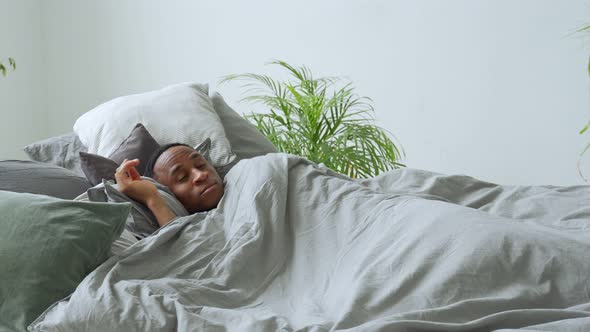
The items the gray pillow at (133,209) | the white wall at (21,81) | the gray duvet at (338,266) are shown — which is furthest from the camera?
the white wall at (21,81)

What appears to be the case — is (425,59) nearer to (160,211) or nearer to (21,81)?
(160,211)

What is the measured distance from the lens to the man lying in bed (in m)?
2.05

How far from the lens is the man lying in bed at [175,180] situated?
6.73 ft

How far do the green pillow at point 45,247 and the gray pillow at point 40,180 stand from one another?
0.36m

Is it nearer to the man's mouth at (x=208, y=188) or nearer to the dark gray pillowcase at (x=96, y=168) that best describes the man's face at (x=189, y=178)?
the man's mouth at (x=208, y=188)

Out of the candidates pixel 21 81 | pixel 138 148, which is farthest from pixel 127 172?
pixel 21 81

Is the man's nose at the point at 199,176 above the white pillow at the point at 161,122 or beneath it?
beneath

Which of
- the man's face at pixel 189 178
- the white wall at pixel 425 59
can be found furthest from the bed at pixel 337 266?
the white wall at pixel 425 59

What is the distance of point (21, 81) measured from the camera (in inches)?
188

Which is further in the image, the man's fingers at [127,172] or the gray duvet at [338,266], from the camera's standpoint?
the man's fingers at [127,172]

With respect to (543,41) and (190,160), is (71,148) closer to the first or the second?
(190,160)

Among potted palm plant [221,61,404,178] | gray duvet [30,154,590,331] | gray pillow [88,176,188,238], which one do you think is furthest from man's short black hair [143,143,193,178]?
potted palm plant [221,61,404,178]

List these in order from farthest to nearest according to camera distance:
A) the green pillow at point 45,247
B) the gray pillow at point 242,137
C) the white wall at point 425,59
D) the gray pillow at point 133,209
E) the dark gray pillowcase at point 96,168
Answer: the white wall at point 425,59, the gray pillow at point 242,137, the dark gray pillowcase at point 96,168, the gray pillow at point 133,209, the green pillow at point 45,247

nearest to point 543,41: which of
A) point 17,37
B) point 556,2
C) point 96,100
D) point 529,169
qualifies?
point 556,2
